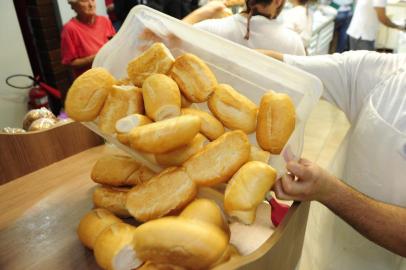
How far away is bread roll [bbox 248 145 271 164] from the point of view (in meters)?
0.49

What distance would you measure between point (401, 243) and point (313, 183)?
0.21 meters

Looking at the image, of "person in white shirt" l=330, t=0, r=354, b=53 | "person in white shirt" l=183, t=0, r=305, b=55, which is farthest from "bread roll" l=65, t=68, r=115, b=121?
"person in white shirt" l=330, t=0, r=354, b=53

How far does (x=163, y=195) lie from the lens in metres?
0.44

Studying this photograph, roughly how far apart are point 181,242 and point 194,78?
26 cm

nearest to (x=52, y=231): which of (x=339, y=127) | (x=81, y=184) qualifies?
(x=81, y=184)

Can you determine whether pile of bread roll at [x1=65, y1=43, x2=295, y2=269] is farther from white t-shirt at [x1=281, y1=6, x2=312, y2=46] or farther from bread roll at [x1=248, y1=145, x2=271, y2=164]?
white t-shirt at [x1=281, y1=6, x2=312, y2=46]

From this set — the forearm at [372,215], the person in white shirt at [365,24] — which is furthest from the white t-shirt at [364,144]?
the person in white shirt at [365,24]

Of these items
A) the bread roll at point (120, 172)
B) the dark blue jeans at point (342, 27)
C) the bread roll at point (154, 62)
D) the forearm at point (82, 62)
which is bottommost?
the dark blue jeans at point (342, 27)

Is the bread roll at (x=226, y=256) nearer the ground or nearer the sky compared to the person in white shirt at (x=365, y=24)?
nearer the sky

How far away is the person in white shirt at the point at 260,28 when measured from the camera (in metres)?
1.26

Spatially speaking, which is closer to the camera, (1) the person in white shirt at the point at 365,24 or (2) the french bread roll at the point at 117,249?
(2) the french bread roll at the point at 117,249

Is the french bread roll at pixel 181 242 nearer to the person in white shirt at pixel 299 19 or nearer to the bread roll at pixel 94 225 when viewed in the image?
the bread roll at pixel 94 225

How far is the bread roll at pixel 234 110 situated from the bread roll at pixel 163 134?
72mm

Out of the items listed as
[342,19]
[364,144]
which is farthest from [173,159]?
[342,19]
